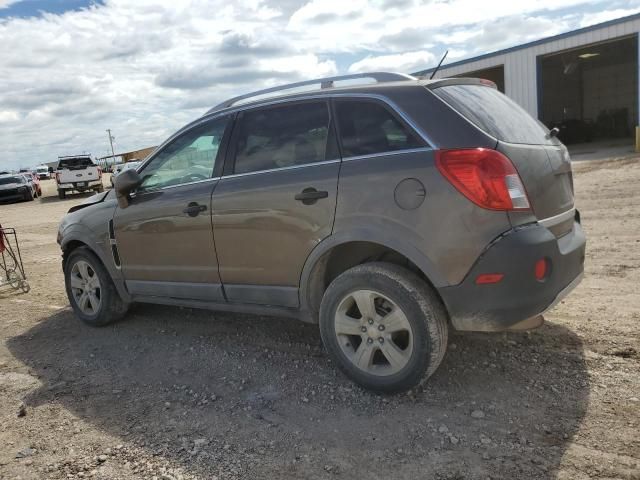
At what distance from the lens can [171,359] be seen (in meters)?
4.34

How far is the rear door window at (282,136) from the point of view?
368cm

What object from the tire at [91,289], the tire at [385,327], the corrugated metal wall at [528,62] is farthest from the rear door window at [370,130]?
the corrugated metal wall at [528,62]

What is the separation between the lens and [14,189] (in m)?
26.4

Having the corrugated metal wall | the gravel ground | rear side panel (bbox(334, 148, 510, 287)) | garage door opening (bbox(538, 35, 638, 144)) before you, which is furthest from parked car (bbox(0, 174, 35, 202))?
rear side panel (bbox(334, 148, 510, 287))

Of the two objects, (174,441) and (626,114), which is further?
(626,114)

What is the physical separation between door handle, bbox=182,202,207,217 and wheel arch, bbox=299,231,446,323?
101 cm

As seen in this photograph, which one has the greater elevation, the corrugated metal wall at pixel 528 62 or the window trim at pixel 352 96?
the corrugated metal wall at pixel 528 62

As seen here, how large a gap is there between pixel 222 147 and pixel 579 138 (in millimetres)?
31885

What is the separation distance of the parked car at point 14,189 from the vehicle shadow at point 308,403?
24.9 m

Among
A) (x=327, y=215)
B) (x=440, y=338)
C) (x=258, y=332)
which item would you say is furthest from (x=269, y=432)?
(x=258, y=332)

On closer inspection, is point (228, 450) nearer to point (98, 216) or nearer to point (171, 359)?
point (171, 359)

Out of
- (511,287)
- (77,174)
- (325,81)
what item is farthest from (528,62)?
(511,287)

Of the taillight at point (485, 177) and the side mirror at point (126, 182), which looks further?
the side mirror at point (126, 182)

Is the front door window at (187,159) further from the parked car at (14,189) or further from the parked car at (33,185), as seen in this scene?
the parked car at (33,185)
